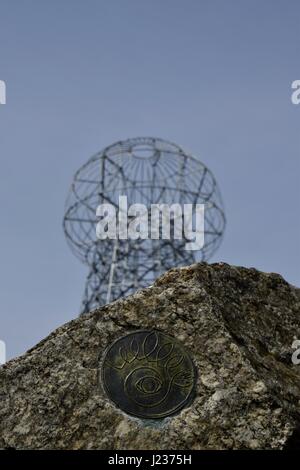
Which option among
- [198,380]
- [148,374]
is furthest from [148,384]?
[198,380]

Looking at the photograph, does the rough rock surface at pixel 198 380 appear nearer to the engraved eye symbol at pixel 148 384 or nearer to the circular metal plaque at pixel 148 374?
the circular metal plaque at pixel 148 374

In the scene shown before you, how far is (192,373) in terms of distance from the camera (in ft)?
23.0

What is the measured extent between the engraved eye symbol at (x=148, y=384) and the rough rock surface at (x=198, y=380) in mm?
283

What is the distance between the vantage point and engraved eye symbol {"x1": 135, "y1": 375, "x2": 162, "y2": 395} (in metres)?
7.04

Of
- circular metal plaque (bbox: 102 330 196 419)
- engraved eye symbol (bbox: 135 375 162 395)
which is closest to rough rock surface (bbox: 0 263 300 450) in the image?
circular metal plaque (bbox: 102 330 196 419)

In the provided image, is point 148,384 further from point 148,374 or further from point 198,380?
point 198,380

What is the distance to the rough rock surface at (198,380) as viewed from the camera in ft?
22.1

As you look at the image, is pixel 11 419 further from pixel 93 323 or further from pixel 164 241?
pixel 164 241

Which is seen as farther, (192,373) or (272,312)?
(272,312)

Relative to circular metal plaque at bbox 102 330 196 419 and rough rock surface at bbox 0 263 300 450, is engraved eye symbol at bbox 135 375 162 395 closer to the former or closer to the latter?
circular metal plaque at bbox 102 330 196 419

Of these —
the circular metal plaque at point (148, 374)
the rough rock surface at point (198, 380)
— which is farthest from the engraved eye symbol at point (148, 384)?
the rough rock surface at point (198, 380)

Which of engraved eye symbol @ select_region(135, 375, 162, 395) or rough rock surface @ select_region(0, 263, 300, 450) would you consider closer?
rough rock surface @ select_region(0, 263, 300, 450)
